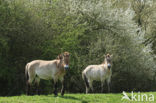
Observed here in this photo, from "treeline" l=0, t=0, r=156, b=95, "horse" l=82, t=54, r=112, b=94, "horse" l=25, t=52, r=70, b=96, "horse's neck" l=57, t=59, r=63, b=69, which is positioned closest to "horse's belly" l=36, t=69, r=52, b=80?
"horse" l=25, t=52, r=70, b=96

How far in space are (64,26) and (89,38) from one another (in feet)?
11.3

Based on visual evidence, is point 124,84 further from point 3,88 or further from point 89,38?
point 3,88

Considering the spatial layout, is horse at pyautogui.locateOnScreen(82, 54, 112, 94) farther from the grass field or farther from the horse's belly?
the horse's belly

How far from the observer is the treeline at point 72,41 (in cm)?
2114

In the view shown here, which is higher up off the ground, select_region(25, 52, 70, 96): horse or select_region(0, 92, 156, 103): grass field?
select_region(25, 52, 70, 96): horse

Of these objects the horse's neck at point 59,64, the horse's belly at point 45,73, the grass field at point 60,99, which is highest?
the horse's neck at point 59,64

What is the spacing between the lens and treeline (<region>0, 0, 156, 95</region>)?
69.4 feet

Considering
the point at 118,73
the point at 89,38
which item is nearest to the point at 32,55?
A: the point at 89,38

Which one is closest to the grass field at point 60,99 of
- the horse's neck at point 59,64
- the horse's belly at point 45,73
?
the horse's belly at point 45,73

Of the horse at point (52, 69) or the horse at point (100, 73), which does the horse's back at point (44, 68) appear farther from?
the horse at point (100, 73)

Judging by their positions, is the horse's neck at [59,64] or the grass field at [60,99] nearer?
the grass field at [60,99]

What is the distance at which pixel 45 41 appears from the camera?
21.9 m

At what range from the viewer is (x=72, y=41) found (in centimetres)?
2220

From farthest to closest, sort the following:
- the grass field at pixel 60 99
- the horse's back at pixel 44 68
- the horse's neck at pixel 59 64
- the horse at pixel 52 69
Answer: the horse's back at pixel 44 68, the horse's neck at pixel 59 64, the horse at pixel 52 69, the grass field at pixel 60 99
